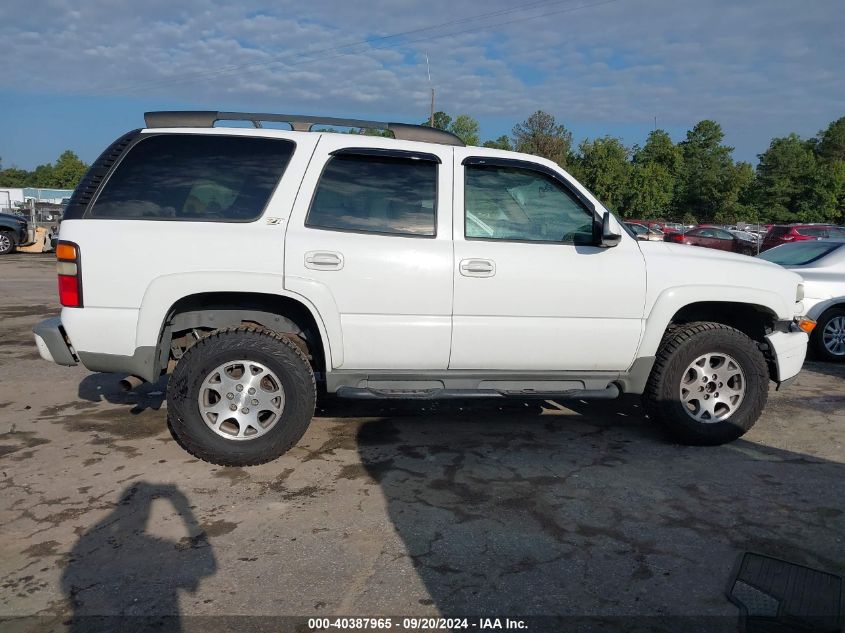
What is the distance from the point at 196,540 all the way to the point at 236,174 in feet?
7.48

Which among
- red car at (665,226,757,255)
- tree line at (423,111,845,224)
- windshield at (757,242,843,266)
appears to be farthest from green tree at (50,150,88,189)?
windshield at (757,242,843,266)

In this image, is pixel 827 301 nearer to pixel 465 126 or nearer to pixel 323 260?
pixel 323 260

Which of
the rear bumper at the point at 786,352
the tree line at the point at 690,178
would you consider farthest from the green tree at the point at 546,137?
the rear bumper at the point at 786,352

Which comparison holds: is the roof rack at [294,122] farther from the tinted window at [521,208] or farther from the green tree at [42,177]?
the green tree at [42,177]

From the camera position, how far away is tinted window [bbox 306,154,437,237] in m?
4.41

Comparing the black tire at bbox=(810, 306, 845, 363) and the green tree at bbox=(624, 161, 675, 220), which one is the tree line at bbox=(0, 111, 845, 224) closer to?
the green tree at bbox=(624, 161, 675, 220)

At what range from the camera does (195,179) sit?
4375 millimetres

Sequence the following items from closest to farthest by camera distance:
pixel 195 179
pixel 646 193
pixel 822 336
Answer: pixel 195 179 < pixel 822 336 < pixel 646 193

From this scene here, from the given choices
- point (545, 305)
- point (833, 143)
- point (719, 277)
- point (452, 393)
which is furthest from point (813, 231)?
point (833, 143)

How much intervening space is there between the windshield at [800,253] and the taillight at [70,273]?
8166 millimetres

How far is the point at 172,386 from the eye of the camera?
14.1 feet

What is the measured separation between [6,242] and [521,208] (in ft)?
76.0

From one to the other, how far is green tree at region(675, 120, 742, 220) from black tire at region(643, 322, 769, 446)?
6226 centimetres

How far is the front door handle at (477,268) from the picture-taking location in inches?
173
